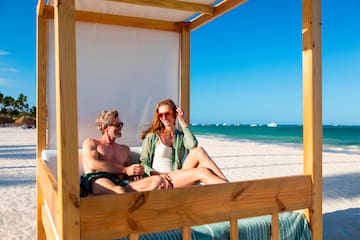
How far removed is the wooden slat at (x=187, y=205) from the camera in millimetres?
1468

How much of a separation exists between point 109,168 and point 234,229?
1.49 metres

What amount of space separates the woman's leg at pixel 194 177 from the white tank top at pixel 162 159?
647mm

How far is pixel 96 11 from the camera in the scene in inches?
140

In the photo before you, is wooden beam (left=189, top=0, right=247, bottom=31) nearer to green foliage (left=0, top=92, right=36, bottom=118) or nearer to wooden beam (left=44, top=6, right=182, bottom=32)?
wooden beam (left=44, top=6, right=182, bottom=32)

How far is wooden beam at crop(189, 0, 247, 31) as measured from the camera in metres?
3.09

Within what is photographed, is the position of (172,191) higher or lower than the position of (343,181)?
higher

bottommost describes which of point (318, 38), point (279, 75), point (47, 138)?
point (47, 138)

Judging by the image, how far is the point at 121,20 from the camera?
12.2 ft

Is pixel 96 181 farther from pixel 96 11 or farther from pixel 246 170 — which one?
pixel 246 170

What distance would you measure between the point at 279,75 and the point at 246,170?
27920mm

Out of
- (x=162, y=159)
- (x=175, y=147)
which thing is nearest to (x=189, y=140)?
(x=175, y=147)

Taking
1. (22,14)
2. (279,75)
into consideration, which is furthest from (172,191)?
(279,75)

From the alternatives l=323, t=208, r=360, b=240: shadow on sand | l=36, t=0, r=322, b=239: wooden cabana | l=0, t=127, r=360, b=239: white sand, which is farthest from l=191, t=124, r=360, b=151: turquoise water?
l=36, t=0, r=322, b=239: wooden cabana

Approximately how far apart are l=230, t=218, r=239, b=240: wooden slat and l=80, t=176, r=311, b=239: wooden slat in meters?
0.03
